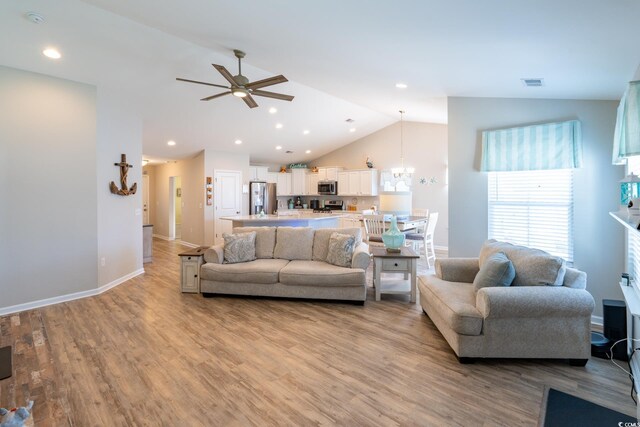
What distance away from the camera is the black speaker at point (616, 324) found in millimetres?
2652

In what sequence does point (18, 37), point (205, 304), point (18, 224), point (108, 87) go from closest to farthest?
point (18, 37)
point (18, 224)
point (205, 304)
point (108, 87)

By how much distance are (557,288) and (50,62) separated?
19.2ft

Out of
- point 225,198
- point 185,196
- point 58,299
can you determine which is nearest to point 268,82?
point 58,299

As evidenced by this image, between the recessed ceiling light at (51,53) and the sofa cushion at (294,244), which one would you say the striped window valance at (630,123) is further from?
the recessed ceiling light at (51,53)

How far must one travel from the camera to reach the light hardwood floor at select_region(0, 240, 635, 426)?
6.54 ft

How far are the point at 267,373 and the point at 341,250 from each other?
2.05 m

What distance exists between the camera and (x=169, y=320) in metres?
3.48

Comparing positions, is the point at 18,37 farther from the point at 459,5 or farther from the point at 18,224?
the point at 459,5

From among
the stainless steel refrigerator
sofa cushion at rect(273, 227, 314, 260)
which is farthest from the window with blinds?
the stainless steel refrigerator

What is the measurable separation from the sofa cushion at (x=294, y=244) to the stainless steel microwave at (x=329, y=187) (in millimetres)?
4692

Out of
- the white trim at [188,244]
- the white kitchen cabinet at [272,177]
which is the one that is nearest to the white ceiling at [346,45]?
the white trim at [188,244]

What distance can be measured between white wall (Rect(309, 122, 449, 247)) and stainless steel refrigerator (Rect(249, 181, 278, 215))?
10.6ft

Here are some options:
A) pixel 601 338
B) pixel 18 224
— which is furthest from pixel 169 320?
pixel 601 338

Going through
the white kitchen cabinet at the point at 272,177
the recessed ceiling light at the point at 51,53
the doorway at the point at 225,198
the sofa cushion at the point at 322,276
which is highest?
the recessed ceiling light at the point at 51,53
